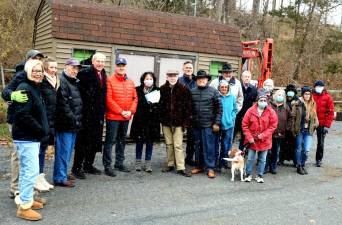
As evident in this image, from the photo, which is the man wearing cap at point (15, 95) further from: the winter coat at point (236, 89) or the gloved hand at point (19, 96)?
the winter coat at point (236, 89)

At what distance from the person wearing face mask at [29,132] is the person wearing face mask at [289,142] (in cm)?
522

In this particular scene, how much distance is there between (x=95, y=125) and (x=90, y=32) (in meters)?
3.92

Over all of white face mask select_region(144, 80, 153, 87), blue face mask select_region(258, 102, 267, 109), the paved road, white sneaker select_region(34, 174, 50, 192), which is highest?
white face mask select_region(144, 80, 153, 87)

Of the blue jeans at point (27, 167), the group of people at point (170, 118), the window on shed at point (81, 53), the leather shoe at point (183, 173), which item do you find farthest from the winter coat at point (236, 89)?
the blue jeans at point (27, 167)

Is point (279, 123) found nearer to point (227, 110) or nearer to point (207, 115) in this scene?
point (227, 110)

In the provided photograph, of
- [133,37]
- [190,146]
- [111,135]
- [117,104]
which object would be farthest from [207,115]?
[133,37]

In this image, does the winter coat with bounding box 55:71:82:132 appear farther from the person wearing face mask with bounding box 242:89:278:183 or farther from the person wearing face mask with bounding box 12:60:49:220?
the person wearing face mask with bounding box 242:89:278:183

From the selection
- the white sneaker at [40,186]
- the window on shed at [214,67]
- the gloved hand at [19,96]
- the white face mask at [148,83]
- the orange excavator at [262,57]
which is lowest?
the white sneaker at [40,186]

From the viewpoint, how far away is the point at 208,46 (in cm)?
Result: 1149

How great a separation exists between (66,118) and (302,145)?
4881mm

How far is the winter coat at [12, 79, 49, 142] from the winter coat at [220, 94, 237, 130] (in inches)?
147

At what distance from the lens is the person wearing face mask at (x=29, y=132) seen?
15.9ft

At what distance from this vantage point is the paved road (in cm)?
518

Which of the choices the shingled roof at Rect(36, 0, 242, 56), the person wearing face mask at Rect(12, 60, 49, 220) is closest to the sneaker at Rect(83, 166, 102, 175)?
the person wearing face mask at Rect(12, 60, 49, 220)
